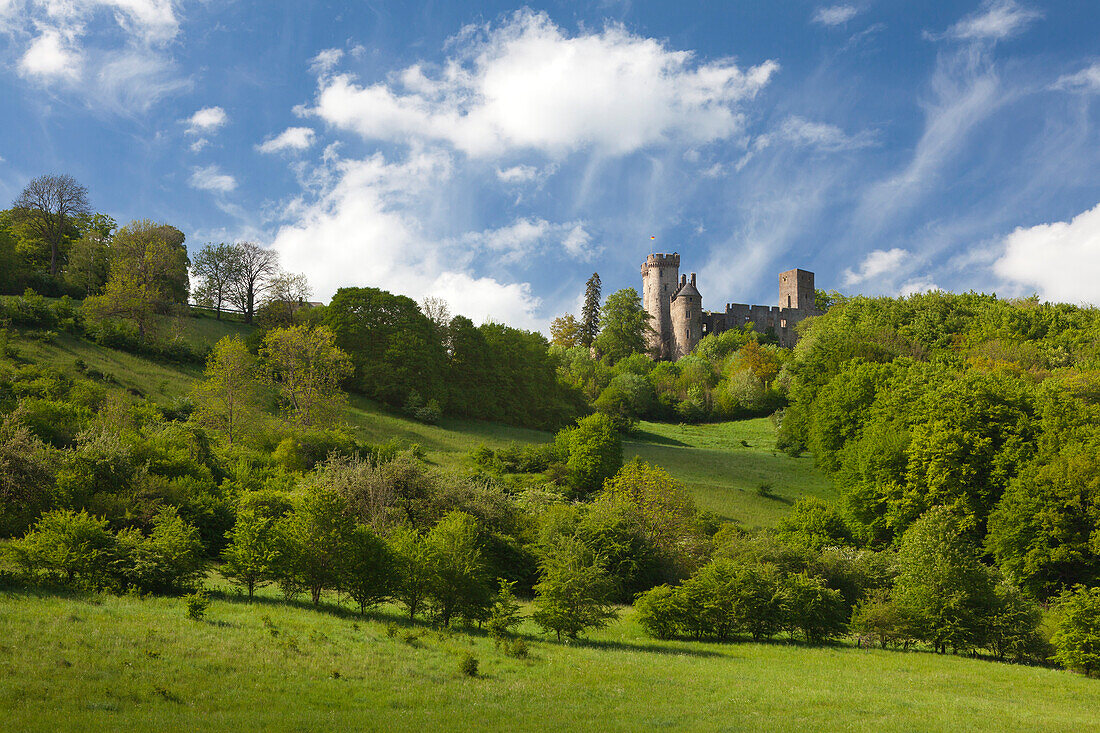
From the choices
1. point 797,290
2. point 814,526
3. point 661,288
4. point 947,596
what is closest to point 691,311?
point 661,288

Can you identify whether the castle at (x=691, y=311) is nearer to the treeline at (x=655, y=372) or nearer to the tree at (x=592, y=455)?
the treeline at (x=655, y=372)

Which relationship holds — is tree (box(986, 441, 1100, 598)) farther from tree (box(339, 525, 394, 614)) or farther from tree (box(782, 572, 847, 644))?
tree (box(339, 525, 394, 614))

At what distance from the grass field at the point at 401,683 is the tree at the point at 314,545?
1357 millimetres

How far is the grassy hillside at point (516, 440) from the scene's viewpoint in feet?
169

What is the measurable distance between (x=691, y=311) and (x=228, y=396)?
271ft

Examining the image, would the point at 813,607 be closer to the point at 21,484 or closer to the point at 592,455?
the point at 592,455

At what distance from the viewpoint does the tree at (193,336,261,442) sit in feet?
161

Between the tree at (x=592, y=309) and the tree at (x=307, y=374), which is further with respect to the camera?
the tree at (x=592, y=309)

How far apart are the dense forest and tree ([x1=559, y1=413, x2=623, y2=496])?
0.59 ft

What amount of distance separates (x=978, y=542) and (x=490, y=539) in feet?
91.4

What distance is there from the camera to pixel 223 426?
49.2 metres

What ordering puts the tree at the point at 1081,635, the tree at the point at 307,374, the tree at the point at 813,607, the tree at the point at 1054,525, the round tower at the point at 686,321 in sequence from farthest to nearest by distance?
the round tower at the point at 686,321
the tree at the point at 307,374
the tree at the point at 1054,525
the tree at the point at 813,607
the tree at the point at 1081,635

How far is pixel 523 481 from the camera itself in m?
48.6

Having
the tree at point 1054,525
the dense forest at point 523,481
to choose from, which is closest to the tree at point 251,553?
the dense forest at point 523,481
